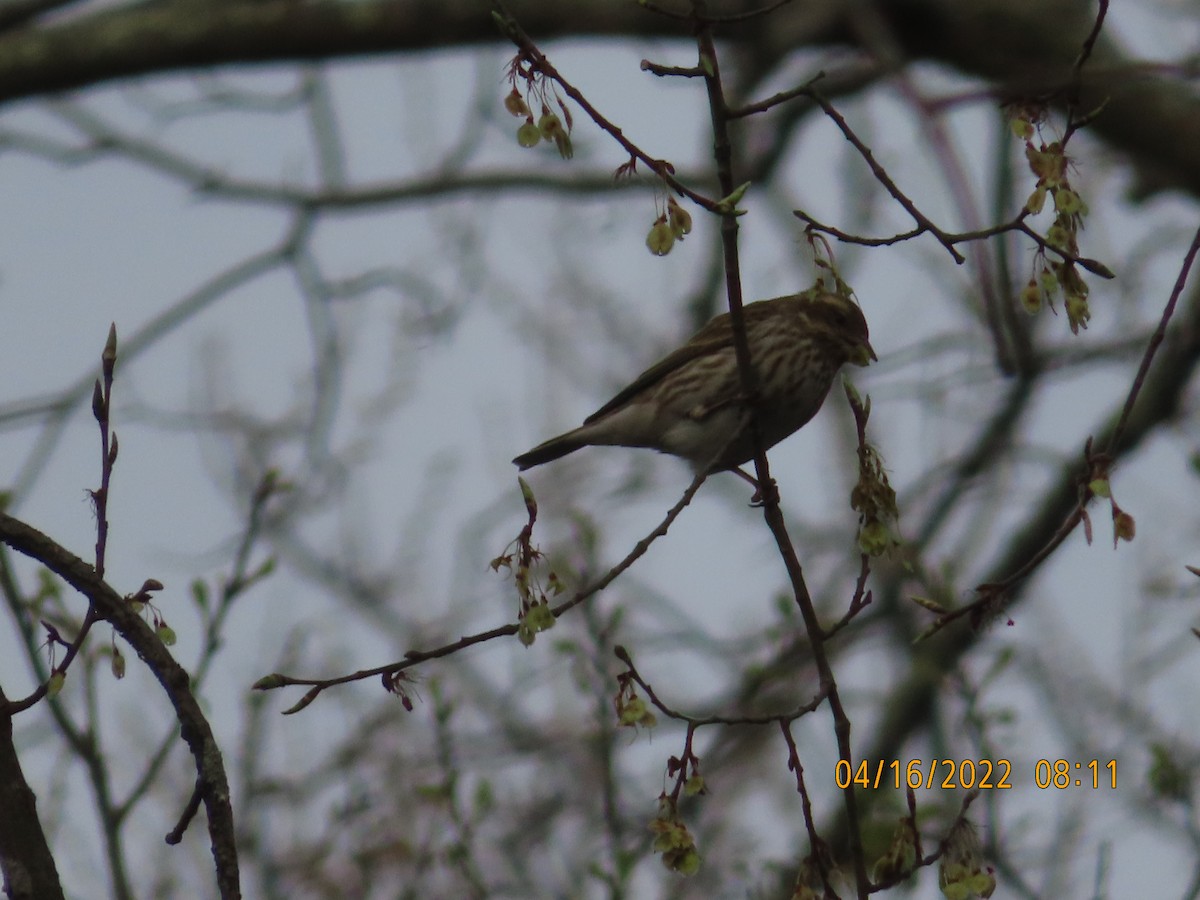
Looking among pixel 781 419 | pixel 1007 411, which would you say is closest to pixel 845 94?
pixel 1007 411

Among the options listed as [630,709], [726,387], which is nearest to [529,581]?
[630,709]

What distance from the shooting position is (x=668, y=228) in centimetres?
382

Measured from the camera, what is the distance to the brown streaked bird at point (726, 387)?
6.44 m

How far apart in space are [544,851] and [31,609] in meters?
3.83

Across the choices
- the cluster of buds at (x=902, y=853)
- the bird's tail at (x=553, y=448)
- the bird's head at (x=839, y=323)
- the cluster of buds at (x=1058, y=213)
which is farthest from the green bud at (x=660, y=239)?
the bird's tail at (x=553, y=448)

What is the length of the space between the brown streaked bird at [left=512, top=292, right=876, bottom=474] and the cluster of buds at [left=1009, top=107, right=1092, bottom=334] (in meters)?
2.31

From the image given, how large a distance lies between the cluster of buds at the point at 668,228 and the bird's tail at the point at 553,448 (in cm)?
311

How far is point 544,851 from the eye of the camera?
334 inches

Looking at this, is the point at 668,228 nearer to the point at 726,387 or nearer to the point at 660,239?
the point at 660,239

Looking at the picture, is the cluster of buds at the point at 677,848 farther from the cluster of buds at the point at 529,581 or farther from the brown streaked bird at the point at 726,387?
the brown streaked bird at the point at 726,387

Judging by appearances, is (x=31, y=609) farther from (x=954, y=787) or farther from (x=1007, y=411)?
(x=1007, y=411)

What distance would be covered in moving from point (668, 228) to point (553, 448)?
3.21 metres

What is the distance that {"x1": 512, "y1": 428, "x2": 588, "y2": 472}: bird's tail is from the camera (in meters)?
6.92

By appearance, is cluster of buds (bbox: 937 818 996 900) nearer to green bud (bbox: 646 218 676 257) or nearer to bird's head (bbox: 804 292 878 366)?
green bud (bbox: 646 218 676 257)
